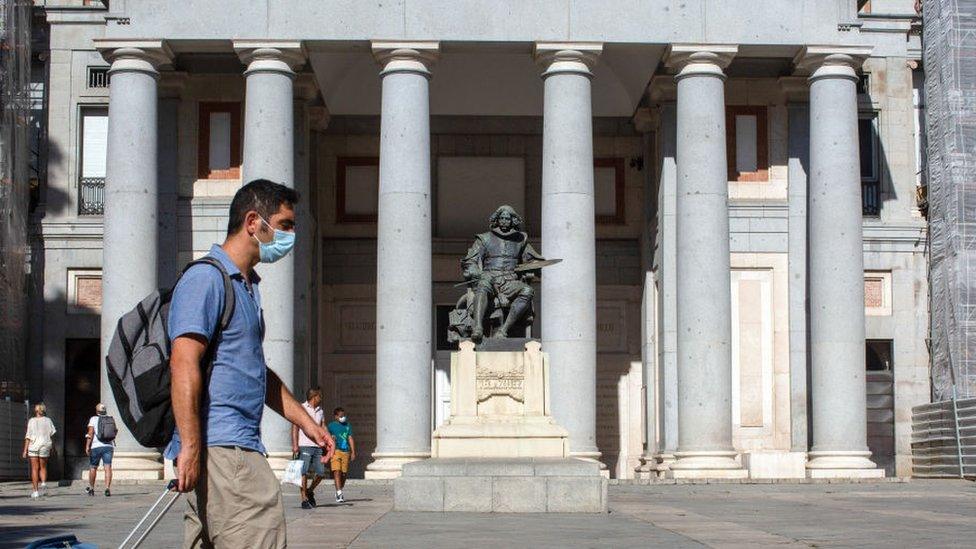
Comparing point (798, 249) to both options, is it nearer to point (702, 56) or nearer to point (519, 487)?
point (702, 56)

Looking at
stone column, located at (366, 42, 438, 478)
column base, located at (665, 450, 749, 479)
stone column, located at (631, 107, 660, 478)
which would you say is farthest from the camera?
stone column, located at (631, 107, 660, 478)

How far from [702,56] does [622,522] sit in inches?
797

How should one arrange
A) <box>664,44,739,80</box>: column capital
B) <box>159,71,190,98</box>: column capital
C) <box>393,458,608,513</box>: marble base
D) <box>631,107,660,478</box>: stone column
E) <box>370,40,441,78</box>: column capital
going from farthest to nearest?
<box>631,107,660,478</box>: stone column
<box>159,71,190,98</box>: column capital
<box>664,44,739,80</box>: column capital
<box>370,40,441,78</box>: column capital
<box>393,458,608,513</box>: marble base

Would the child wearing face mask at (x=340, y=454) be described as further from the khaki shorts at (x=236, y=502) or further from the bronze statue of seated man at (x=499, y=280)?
the khaki shorts at (x=236, y=502)

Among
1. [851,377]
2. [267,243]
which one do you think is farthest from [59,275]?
[267,243]

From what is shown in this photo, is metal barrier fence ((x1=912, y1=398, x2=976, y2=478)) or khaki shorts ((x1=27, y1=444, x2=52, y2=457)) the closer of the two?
khaki shorts ((x1=27, y1=444, x2=52, y2=457))

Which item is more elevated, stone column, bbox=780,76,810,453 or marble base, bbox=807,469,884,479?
stone column, bbox=780,76,810,453

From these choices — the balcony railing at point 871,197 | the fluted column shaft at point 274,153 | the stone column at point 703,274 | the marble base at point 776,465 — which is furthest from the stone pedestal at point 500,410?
the balcony railing at point 871,197

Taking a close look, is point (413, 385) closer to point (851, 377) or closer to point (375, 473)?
point (375, 473)

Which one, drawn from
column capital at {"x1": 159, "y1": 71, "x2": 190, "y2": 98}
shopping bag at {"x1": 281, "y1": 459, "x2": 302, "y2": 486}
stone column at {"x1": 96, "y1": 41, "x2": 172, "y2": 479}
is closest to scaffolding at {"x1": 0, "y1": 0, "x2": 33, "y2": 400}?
column capital at {"x1": 159, "y1": 71, "x2": 190, "y2": 98}

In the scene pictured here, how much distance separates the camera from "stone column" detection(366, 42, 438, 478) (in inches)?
1491

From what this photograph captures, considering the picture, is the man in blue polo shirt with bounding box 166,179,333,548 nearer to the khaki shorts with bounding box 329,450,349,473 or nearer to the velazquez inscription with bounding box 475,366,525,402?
the velazquez inscription with bounding box 475,366,525,402

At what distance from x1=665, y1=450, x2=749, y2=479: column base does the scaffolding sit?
57.2 ft

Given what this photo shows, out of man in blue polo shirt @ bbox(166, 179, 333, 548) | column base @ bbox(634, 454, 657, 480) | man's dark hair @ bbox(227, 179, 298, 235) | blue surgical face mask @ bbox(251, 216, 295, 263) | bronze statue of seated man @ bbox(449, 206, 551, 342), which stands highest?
bronze statue of seated man @ bbox(449, 206, 551, 342)
